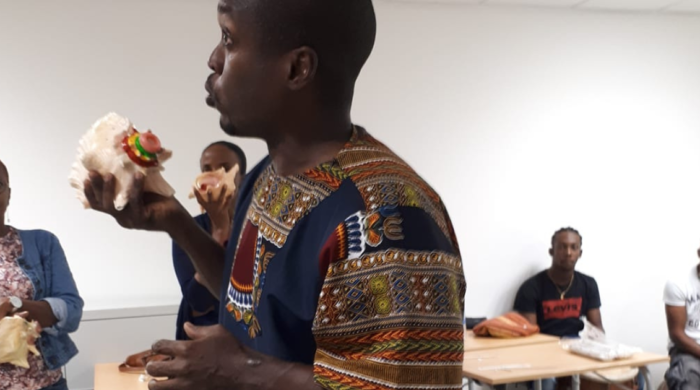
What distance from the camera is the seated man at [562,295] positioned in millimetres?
4949

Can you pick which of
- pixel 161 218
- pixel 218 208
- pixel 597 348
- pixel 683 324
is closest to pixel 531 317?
pixel 683 324

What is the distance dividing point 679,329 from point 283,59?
13.8 feet

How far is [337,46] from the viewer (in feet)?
2.99

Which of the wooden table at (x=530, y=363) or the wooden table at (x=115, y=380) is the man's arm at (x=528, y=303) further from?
the wooden table at (x=115, y=380)

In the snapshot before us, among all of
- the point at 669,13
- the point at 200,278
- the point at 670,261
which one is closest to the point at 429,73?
the point at 669,13

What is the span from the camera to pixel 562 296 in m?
4.96

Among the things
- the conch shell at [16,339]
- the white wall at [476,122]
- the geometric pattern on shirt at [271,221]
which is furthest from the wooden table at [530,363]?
the geometric pattern on shirt at [271,221]

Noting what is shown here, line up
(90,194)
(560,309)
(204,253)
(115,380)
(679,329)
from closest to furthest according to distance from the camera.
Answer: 1. (90,194)
2. (204,253)
3. (115,380)
4. (679,329)
5. (560,309)

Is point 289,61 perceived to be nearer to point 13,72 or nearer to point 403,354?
point 403,354

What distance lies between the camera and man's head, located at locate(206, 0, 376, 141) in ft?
2.91

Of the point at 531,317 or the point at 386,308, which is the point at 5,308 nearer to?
the point at 386,308

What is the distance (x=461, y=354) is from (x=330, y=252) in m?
0.20

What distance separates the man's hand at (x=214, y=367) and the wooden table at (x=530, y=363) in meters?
2.65

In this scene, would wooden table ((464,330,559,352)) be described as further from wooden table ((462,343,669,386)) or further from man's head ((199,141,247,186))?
man's head ((199,141,247,186))
